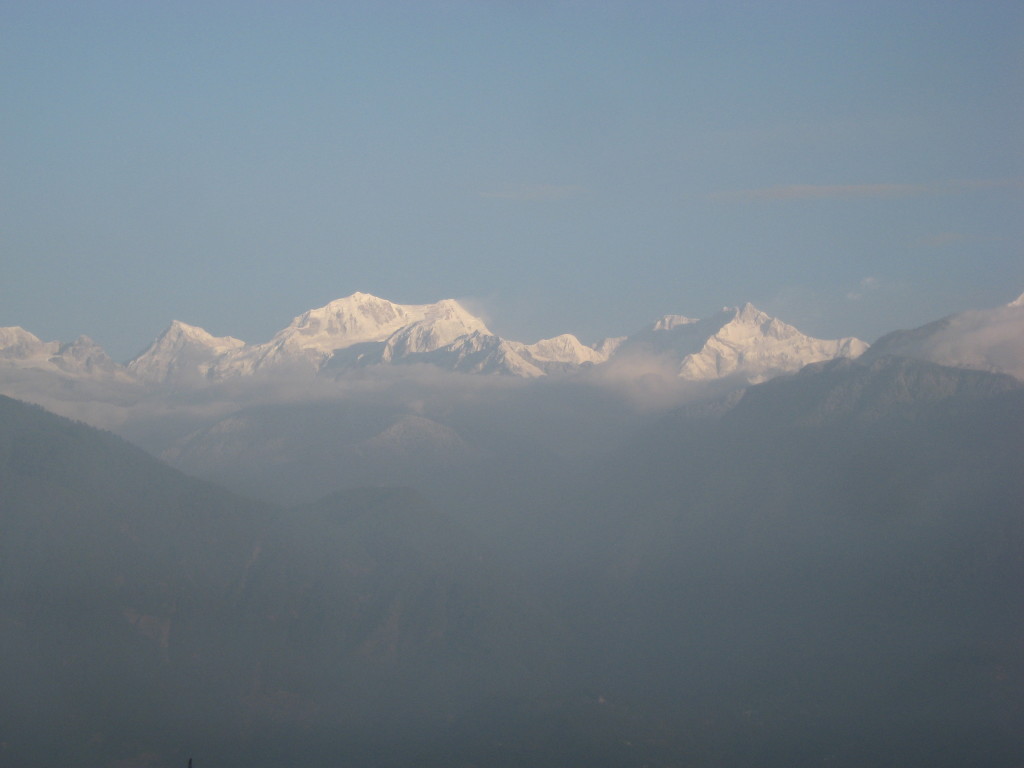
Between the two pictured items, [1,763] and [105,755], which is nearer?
[1,763]

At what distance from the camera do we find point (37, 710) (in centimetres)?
19700

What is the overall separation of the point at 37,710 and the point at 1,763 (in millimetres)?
→ 12259

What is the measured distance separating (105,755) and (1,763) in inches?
702

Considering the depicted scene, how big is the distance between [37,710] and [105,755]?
1299 cm

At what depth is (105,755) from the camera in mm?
199500

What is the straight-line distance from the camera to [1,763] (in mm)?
185875
